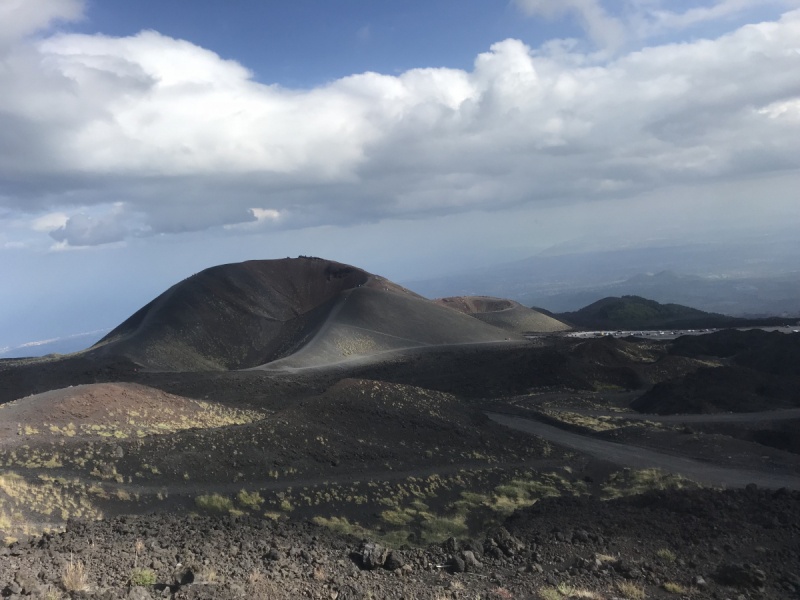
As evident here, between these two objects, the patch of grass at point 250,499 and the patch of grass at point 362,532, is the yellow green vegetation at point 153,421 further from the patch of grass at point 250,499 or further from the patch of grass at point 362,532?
the patch of grass at point 362,532

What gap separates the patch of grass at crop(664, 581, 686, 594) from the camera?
11.3 m

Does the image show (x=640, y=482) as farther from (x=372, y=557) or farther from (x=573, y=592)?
(x=372, y=557)

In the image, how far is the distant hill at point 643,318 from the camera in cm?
8531

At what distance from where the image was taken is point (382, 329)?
6391cm

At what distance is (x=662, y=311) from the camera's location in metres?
106

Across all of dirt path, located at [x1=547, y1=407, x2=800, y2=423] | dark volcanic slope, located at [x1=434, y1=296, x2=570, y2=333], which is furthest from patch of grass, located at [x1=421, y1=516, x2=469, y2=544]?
dark volcanic slope, located at [x1=434, y1=296, x2=570, y2=333]

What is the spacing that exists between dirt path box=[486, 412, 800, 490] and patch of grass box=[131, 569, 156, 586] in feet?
72.7

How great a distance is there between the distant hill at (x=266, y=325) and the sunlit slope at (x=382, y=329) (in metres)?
0.12

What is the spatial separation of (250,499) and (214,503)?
127cm

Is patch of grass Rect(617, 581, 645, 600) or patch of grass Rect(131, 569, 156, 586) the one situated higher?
patch of grass Rect(131, 569, 156, 586)

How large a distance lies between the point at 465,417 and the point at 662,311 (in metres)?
92.1

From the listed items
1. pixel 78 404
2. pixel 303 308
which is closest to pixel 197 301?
pixel 303 308

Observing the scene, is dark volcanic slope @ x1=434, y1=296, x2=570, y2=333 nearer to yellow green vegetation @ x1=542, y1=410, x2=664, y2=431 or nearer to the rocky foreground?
yellow green vegetation @ x1=542, y1=410, x2=664, y2=431

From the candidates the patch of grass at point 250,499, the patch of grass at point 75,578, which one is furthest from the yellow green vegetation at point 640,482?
the patch of grass at point 75,578
